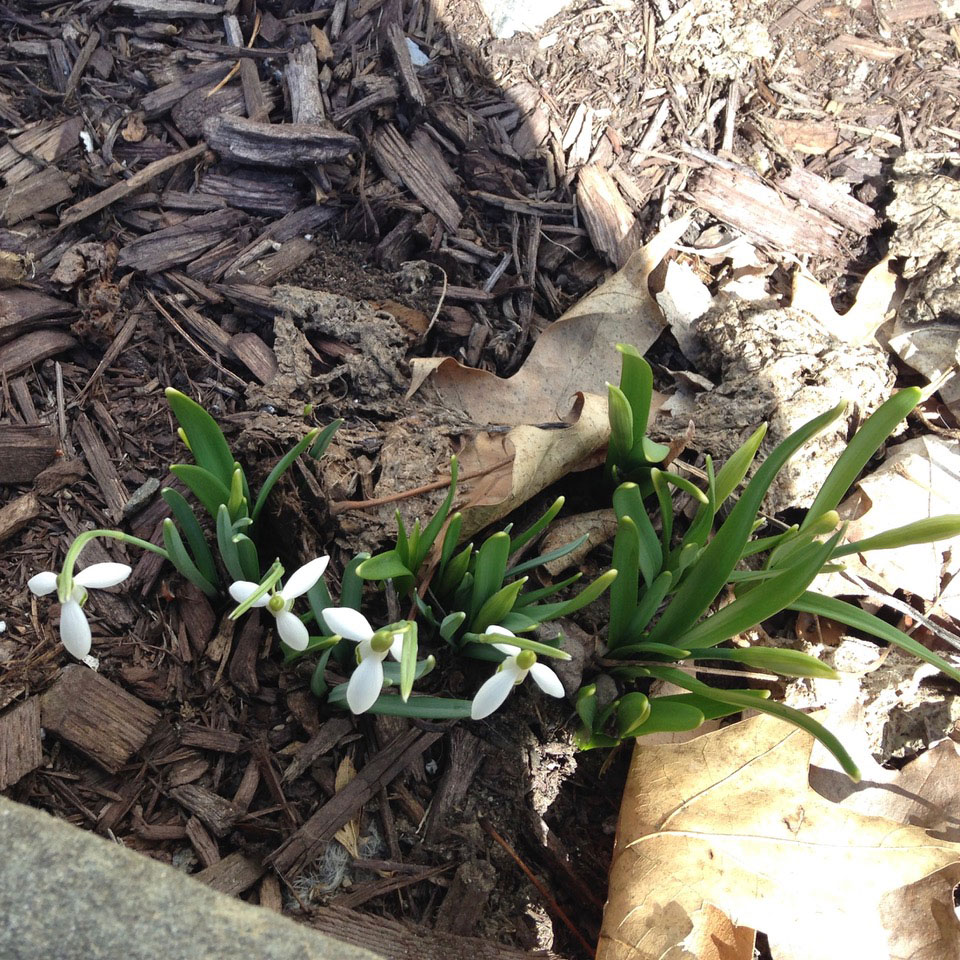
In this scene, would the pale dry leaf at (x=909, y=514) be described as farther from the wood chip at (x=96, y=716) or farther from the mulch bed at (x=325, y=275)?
the wood chip at (x=96, y=716)

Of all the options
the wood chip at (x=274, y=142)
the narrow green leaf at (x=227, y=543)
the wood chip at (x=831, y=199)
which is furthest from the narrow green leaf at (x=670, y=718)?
the wood chip at (x=831, y=199)

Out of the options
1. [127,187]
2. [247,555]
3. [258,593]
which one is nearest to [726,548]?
[258,593]

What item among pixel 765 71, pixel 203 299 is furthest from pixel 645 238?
pixel 203 299

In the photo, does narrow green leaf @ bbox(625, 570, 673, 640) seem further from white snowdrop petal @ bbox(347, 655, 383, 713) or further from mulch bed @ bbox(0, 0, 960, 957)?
white snowdrop petal @ bbox(347, 655, 383, 713)

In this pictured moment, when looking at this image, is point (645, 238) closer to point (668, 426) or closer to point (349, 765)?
point (668, 426)

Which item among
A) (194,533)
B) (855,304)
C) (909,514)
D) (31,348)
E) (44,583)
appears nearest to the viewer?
(44,583)

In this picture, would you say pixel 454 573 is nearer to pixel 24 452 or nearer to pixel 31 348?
pixel 24 452
